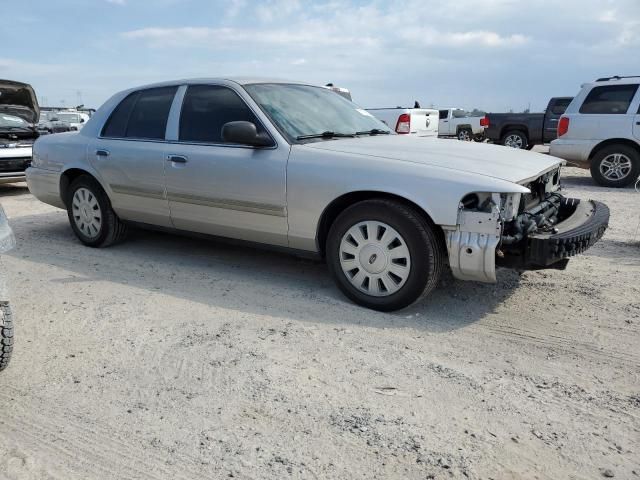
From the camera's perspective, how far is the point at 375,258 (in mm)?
3740

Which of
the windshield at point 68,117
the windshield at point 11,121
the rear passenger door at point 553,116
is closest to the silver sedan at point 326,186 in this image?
the windshield at point 11,121

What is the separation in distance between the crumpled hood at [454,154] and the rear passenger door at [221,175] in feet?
1.37

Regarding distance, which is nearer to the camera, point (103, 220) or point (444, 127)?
point (103, 220)

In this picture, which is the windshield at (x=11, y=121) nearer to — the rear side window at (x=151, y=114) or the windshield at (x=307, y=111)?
the rear side window at (x=151, y=114)

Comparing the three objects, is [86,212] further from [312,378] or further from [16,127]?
[16,127]

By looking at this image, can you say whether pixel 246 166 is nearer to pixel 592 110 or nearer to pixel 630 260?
pixel 630 260

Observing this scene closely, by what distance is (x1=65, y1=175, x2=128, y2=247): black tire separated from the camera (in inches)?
212

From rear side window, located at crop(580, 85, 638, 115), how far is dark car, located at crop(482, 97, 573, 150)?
21.2 feet

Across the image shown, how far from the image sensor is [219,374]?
2.98 meters

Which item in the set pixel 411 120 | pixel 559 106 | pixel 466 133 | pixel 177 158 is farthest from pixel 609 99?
pixel 466 133

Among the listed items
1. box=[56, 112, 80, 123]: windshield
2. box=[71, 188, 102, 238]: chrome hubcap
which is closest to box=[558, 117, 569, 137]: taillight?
box=[71, 188, 102, 238]: chrome hubcap

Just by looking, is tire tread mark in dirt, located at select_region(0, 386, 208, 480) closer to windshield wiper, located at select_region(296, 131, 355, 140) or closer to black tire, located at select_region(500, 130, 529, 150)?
windshield wiper, located at select_region(296, 131, 355, 140)

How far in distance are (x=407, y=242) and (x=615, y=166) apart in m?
7.68

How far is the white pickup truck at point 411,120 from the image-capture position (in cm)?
1175
